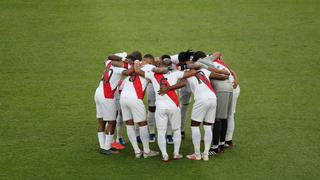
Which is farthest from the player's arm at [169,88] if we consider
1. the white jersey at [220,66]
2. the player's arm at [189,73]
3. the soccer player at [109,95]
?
the white jersey at [220,66]

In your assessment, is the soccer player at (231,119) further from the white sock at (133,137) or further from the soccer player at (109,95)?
the soccer player at (109,95)

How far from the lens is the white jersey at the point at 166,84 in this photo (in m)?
12.7

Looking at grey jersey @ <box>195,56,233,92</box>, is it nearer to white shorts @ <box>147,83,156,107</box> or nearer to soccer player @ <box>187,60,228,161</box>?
soccer player @ <box>187,60,228,161</box>

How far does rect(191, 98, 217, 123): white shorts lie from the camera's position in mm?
12664

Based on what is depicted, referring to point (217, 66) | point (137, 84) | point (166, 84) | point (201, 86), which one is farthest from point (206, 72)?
point (137, 84)

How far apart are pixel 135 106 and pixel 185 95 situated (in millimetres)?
1639

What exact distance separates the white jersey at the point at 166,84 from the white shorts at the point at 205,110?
0.39 metres

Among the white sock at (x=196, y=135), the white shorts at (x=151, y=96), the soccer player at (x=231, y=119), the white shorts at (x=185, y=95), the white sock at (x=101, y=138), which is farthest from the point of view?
the white shorts at (x=185, y=95)

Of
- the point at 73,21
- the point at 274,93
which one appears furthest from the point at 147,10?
the point at 274,93

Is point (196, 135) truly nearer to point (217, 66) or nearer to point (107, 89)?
point (217, 66)

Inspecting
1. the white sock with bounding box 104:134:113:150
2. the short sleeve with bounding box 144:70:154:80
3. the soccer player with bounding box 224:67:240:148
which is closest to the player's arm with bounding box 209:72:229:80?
the soccer player with bounding box 224:67:240:148

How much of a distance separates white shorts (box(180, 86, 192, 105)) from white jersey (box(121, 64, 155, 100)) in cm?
129

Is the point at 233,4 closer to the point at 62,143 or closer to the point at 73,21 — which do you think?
the point at 73,21

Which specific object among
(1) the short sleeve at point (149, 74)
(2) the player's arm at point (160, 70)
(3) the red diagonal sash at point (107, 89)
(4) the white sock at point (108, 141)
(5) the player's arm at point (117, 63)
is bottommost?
(4) the white sock at point (108, 141)
